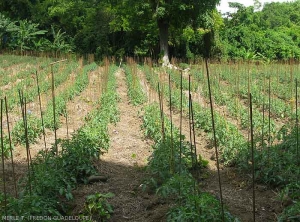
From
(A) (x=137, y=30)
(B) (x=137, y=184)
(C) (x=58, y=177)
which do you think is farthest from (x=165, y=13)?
(C) (x=58, y=177)

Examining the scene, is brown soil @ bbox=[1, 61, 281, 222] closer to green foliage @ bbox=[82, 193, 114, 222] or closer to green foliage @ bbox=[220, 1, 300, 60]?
green foliage @ bbox=[82, 193, 114, 222]

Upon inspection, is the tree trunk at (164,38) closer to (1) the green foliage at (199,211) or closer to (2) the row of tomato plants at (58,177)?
(2) the row of tomato plants at (58,177)

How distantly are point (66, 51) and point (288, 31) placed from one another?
16865 millimetres

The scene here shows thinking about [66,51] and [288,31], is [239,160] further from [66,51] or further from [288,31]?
[288,31]

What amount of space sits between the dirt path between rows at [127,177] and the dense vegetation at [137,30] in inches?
398

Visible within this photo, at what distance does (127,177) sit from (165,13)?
41.1 feet

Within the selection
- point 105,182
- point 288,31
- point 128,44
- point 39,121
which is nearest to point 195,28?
point 128,44

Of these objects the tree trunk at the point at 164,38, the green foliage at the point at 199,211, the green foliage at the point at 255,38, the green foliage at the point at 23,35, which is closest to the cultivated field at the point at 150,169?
the green foliage at the point at 199,211

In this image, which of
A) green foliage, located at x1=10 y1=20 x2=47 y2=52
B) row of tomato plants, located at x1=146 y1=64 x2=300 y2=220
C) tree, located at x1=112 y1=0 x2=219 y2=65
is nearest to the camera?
row of tomato plants, located at x1=146 y1=64 x2=300 y2=220

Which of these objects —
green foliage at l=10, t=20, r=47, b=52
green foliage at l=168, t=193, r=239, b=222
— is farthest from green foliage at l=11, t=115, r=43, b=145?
green foliage at l=10, t=20, r=47, b=52

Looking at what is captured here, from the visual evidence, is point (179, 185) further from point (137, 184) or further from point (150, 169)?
point (137, 184)

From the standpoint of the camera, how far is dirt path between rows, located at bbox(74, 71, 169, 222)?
3.63 meters

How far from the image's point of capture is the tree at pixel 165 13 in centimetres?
1595

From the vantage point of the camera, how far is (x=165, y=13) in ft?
53.0
